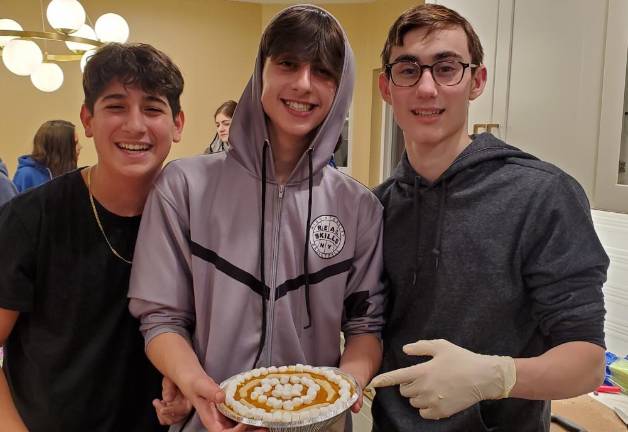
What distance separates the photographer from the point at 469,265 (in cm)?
127

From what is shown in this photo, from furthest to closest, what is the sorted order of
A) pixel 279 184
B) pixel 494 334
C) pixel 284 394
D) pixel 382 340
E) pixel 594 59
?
pixel 594 59, pixel 382 340, pixel 279 184, pixel 494 334, pixel 284 394

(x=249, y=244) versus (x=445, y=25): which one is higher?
(x=445, y=25)

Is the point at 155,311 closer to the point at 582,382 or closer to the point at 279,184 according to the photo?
the point at 279,184

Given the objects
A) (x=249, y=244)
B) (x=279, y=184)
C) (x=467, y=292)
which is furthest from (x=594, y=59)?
(x=249, y=244)

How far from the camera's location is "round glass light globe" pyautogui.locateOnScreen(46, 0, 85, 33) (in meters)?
3.28

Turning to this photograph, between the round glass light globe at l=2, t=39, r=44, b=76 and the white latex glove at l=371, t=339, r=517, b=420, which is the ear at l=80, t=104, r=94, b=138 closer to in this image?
the white latex glove at l=371, t=339, r=517, b=420

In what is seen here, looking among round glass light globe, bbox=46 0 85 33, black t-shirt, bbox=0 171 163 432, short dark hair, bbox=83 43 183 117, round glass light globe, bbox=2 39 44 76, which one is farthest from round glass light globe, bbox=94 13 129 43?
black t-shirt, bbox=0 171 163 432

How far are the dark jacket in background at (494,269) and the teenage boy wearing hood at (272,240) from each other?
112mm

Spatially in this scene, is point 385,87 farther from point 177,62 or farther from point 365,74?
point 177,62

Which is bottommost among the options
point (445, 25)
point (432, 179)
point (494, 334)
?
point (494, 334)

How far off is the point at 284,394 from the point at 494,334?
51cm

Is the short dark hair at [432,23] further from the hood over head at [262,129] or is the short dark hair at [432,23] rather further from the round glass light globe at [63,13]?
the round glass light globe at [63,13]

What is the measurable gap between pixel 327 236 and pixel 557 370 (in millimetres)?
590

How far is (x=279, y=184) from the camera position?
1362 millimetres
